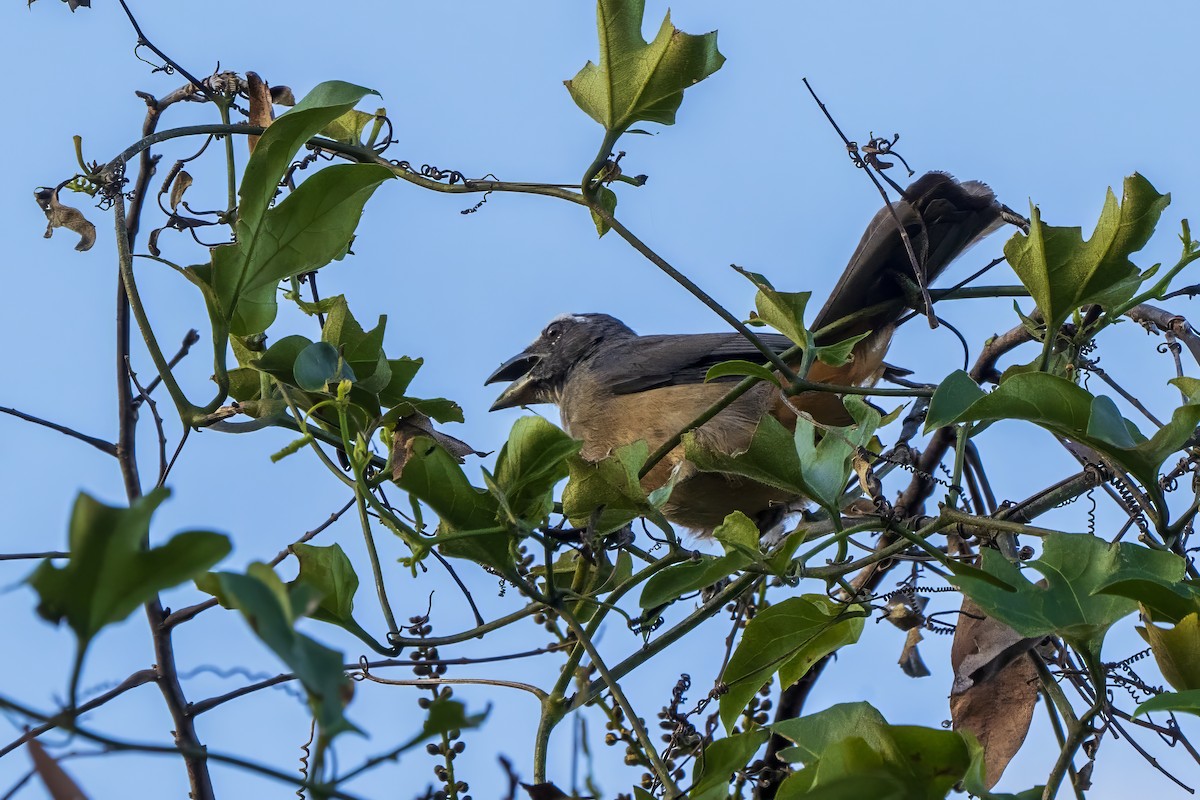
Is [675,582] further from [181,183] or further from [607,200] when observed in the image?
[181,183]

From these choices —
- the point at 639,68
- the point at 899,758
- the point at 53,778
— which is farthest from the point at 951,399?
the point at 53,778

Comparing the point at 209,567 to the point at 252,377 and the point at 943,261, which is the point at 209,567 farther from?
the point at 943,261

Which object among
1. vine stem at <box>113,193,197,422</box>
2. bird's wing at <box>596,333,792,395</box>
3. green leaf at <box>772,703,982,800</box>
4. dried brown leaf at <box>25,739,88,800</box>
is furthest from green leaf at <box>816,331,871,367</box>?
bird's wing at <box>596,333,792,395</box>

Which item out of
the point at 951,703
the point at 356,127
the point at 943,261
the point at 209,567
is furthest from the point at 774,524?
the point at 209,567

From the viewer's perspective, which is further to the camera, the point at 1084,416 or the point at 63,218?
the point at 63,218

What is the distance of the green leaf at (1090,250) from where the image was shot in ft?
6.50

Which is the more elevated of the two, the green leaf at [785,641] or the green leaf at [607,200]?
the green leaf at [607,200]

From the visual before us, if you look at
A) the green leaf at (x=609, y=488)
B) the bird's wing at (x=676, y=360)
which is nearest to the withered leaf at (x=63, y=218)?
the green leaf at (x=609, y=488)

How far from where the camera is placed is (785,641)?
2.03 metres

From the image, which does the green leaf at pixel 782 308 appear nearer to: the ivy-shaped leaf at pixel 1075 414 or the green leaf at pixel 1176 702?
the ivy-shaped leaf at pixel 1075 414

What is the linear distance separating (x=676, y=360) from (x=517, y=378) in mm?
897

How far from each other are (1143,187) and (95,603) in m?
1.69

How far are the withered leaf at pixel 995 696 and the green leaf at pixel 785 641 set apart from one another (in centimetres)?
34

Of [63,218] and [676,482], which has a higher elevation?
[63,218]
